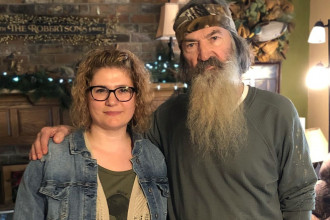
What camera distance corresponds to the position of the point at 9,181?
131 inches

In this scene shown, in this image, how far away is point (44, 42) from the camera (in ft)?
11.6

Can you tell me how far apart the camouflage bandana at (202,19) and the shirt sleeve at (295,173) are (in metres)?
0.48

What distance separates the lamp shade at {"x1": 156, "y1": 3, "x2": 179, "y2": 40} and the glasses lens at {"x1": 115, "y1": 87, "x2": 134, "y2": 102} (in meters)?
2.25

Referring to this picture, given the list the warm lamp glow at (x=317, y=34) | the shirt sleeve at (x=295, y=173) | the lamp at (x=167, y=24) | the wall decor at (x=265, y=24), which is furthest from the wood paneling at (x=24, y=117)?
the shirt sleeve at (x=295, y=173)

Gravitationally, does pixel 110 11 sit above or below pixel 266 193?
above

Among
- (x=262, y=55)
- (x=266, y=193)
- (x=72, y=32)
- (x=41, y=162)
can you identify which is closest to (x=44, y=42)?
(x=72, y=32)

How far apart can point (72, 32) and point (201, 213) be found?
9.08 ft

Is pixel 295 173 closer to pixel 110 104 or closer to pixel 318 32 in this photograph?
pixel 110 104

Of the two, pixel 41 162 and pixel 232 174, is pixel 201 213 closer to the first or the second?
pixel 232 174

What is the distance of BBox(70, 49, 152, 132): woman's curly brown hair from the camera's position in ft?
4.17

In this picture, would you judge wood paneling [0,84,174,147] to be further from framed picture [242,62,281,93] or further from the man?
the man

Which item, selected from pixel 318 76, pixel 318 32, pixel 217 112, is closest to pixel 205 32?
pixel 217 112

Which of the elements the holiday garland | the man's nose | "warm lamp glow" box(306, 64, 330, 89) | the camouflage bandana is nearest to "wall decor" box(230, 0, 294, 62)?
"warm lamp glow" box(306, 64, 330, 89)

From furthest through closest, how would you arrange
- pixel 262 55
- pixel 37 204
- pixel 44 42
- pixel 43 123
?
1. pixel 262 55
2. pixel 44 42
3. pixel 43 123
4. pixel 37 204
